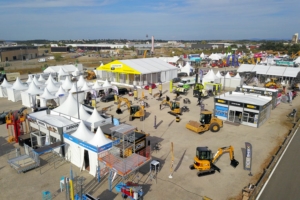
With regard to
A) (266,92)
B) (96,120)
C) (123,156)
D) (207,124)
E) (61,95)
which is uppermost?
(266,92)

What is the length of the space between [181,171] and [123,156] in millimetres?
3543

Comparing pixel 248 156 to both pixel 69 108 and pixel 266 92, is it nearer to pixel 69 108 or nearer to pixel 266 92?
pixel 69 108

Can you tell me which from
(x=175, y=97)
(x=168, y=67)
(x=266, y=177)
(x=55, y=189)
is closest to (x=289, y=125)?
(x=266, y=177)

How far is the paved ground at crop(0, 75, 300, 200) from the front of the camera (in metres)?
11.8

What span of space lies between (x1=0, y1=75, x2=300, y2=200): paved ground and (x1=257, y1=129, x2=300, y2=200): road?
2.91 ft

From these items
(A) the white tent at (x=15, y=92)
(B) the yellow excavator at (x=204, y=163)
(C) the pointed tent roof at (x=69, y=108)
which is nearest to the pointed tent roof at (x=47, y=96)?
(A) the white tent at (x=15, y=92)

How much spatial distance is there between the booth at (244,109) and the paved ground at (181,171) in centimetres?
78

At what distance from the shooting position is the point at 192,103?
1137 inches

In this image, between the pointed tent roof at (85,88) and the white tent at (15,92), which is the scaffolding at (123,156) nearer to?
the pointed tent roof at (85,88)

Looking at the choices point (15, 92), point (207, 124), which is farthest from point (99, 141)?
point (15, 92)

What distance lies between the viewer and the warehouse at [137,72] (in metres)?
38.7

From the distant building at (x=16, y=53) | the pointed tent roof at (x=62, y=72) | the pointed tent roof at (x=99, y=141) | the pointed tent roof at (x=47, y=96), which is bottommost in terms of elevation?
the pointed tent roof at (x=99, y=141)

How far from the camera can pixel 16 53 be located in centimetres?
8475

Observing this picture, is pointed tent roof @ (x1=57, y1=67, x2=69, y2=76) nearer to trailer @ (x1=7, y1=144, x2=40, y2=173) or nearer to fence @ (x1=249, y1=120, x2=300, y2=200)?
trailer @ (x1=7, y1=144, x2=40, y2=173)
